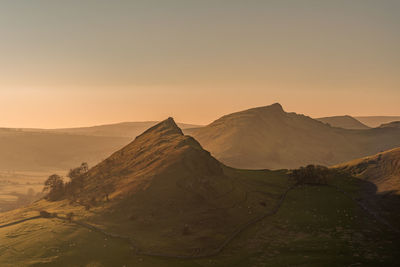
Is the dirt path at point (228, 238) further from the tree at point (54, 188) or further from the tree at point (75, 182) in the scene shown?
the tree at point (54, 188)

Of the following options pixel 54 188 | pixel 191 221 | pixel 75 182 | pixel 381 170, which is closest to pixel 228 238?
pixel 191 221

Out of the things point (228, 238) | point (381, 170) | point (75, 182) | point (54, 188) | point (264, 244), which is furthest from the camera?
point (381, 170)

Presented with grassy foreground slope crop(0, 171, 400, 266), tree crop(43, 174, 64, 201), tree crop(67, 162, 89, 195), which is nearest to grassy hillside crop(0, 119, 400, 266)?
grassy foreground slope crop(0, 171, 400, 266)

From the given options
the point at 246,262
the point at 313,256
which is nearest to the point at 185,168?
the point at 246,262

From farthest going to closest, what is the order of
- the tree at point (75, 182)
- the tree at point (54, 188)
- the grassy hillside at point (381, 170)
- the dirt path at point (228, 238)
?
the grassy hillside at point (381, 170)
the tree at point (54, 188)
the tree at point (75, 182)
the dirt path at point (228, 238)

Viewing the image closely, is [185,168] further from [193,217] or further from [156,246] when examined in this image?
[156,246]

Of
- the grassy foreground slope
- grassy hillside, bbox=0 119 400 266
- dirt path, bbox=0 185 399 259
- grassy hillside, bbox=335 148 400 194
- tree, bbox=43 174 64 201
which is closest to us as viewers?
the grassy foreground slope

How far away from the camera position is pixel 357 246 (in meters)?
62.3

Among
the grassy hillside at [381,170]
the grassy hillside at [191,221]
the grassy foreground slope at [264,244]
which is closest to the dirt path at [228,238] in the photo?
the grassy hillside at [191,221]

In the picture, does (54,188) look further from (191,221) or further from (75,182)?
(191,221)

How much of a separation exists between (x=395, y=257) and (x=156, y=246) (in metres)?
45.5

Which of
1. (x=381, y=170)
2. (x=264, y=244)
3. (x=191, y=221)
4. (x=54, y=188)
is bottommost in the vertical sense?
(x=264, y=244)

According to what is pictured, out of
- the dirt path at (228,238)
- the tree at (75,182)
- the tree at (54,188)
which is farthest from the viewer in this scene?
the tree at (54,188)

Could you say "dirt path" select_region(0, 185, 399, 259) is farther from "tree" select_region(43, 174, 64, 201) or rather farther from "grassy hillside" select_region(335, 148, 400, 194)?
"tree" select_region(43, 174, 64, 201)
